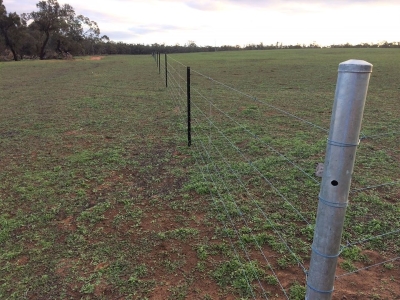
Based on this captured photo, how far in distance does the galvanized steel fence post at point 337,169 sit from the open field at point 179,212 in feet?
1.50

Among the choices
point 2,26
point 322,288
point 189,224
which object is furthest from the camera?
point 2,26

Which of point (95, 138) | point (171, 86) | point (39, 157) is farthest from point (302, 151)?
point (171, 86)

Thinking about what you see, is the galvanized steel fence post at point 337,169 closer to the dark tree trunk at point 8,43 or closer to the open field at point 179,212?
the open field at point 179,212

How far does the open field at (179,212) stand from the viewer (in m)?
2.26

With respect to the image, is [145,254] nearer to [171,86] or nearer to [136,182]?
[136,182]

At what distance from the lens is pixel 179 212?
3.18 meters

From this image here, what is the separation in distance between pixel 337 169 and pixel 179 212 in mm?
2341

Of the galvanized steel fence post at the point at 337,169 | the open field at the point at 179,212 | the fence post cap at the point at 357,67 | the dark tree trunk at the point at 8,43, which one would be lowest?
the open field at the point at 179,212

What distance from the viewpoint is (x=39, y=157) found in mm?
4777

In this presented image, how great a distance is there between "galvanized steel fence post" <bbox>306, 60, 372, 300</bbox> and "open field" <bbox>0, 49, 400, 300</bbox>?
0.46 m

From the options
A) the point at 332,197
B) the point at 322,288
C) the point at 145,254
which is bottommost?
the point at 145,254

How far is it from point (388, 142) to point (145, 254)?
4.57 meters

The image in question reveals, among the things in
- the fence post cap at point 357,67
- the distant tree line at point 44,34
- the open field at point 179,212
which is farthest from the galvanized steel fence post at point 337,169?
the distant tree line at point 44,34

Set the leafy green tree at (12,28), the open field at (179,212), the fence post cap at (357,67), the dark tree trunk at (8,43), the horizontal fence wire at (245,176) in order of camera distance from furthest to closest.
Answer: the dark tree trunk at (8,43) → the leafy green tree at (12,28) → the horizontal fence wire at (245,176) → the open field at (179,212) → the fence post cap at (357,67)
